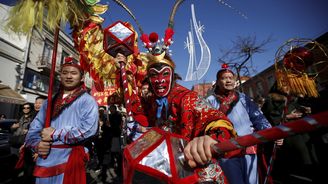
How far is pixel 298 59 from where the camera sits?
2463mm

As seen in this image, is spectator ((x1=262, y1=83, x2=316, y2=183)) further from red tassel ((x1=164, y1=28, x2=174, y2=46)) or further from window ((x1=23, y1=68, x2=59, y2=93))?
window ((x1=23, y1=68, x2=59, y2=93))

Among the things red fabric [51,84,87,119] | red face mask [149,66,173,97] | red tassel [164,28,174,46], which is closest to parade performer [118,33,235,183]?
red face mask [149,66,173,97]

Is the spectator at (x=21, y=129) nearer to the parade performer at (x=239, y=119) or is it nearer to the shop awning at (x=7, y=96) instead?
the parade performer at (x=239, y=119)

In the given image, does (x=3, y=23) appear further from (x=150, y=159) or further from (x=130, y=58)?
(x=150, y=159)

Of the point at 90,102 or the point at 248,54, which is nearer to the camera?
the point at 90,102

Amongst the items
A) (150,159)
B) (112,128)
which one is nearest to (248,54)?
(112,128)

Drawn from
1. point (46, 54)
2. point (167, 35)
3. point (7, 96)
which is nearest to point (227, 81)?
point (167, 35)

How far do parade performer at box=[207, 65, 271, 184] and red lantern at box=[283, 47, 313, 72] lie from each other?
78cm

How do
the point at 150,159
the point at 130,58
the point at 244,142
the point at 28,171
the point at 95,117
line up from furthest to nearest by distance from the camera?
1. the point at 28,171
2. the point at 130,58
3. the point at 95,117
4. the point at 150,159
5. the point at 244,142

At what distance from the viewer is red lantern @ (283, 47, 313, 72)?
2.41 metres

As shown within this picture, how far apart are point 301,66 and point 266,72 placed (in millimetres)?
30089

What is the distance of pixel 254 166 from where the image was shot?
2.71 meters

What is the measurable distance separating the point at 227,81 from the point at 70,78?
230cm

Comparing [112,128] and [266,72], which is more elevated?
[266,72]
